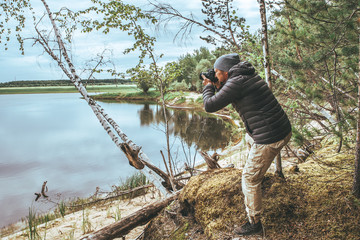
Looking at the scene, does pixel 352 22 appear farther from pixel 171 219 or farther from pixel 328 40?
pixel 171 219

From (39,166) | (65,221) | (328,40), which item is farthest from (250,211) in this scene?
(39,166)

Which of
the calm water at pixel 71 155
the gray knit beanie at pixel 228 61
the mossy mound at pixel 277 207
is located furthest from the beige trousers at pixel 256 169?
the calm water at pixel 71 155

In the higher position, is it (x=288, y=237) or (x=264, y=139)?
(x=264, y=139)

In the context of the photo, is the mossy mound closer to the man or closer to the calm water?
the man

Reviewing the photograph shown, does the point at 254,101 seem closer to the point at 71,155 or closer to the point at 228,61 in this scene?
the point at 228,61

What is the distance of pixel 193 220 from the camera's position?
2936 millimetres

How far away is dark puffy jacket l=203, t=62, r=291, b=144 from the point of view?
2.04 meters

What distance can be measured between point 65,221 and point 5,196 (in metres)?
5.82

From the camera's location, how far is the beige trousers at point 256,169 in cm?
215

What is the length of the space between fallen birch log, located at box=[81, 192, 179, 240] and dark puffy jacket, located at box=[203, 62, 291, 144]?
1.92 m

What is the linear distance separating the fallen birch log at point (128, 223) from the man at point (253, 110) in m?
1.49

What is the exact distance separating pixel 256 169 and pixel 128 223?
1.85 meters

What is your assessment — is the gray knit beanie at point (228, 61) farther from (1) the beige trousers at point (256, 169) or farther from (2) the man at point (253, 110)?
(1) the beige trousers at point (256, 169)

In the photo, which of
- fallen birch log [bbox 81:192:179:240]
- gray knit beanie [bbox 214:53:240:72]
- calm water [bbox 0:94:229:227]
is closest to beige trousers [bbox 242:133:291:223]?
gray knit beanie [bbox 214:53:240:72]
